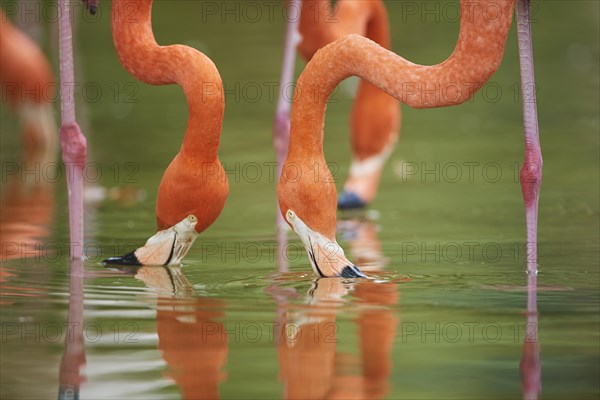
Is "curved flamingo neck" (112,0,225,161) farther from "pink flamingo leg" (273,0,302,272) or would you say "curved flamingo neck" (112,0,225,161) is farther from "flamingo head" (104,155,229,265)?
"pink flamingo leg" (273,0,302,272)

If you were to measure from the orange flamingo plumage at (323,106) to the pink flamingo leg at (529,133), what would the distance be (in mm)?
346

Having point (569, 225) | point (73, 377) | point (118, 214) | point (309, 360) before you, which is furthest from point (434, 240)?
point (73, 377)

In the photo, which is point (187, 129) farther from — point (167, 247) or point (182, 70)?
point (167, 247)

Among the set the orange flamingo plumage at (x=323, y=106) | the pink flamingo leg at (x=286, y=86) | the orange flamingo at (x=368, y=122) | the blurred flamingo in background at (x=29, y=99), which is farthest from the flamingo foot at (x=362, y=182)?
the orange flamingo plumage at (x=323, y=106)

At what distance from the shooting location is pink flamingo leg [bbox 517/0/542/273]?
5059mm

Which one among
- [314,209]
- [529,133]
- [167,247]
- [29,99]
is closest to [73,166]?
[167,247]

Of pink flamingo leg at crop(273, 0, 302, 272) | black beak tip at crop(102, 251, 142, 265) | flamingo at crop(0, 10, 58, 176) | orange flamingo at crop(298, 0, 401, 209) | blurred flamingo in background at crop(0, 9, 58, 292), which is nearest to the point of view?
black beak tip at crop(102, 251, 142, 265)

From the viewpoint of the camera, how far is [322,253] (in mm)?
5078

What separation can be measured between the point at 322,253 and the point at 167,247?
2.45 feet

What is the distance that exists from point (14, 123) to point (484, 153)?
353 cm

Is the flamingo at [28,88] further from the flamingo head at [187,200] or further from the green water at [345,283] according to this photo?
the flamingo head at [187,200]

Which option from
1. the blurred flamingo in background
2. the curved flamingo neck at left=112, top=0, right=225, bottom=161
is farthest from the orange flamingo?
the curved flamingo neck at left=112, top=0, right=225, bottom=161

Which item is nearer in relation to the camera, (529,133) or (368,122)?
(529,133)

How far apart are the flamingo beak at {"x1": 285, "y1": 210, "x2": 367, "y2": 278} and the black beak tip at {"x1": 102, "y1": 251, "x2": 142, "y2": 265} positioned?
2.60ft
